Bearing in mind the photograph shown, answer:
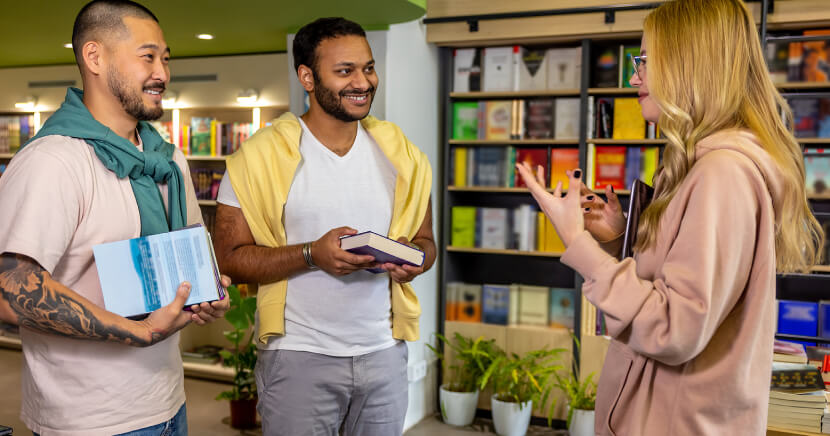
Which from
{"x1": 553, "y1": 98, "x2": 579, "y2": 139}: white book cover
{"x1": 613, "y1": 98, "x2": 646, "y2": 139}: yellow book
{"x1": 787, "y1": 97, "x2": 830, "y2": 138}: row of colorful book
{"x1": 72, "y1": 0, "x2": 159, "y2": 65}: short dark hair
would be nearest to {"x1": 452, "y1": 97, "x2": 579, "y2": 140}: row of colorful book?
{"x1": 553, "y1": 98, "x2": 579, "y2": 139}: white book cover

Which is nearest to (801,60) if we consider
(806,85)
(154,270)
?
(806,85)

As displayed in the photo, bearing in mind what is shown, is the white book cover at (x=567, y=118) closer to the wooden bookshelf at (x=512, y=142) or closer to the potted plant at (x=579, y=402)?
the wooden bookshelf at (x=512, y=142)

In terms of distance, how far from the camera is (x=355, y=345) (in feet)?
6.45

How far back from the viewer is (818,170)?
382 centimetres

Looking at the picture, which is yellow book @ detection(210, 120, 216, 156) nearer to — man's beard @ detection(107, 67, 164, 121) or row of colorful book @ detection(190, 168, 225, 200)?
row of colorful book @ detection(190, 168, 225, 200)

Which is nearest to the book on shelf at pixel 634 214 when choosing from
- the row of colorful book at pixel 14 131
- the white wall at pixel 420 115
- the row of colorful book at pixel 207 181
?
the white wall at pixel 420 115

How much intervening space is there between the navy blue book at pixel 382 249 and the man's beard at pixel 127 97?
22.3 inches

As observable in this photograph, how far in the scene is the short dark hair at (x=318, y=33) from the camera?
6.96ft

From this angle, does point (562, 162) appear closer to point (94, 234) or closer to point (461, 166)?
point (461, 166)

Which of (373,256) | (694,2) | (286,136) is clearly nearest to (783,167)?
(694,2)

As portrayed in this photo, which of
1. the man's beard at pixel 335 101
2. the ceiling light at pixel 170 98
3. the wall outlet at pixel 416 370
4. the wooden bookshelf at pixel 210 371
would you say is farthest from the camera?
the ceiling light at pixel 170 98

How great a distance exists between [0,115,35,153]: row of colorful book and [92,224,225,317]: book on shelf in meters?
5.38

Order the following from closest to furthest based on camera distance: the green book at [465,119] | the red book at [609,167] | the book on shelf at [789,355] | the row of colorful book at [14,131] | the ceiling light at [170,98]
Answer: the book on shelf at [789,355], the red book at [609,167], the green book at [465,119], the ceiling light at [170,98], the row of colorful book at [14,131]

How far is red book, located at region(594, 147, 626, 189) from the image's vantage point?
4160 millimetres
